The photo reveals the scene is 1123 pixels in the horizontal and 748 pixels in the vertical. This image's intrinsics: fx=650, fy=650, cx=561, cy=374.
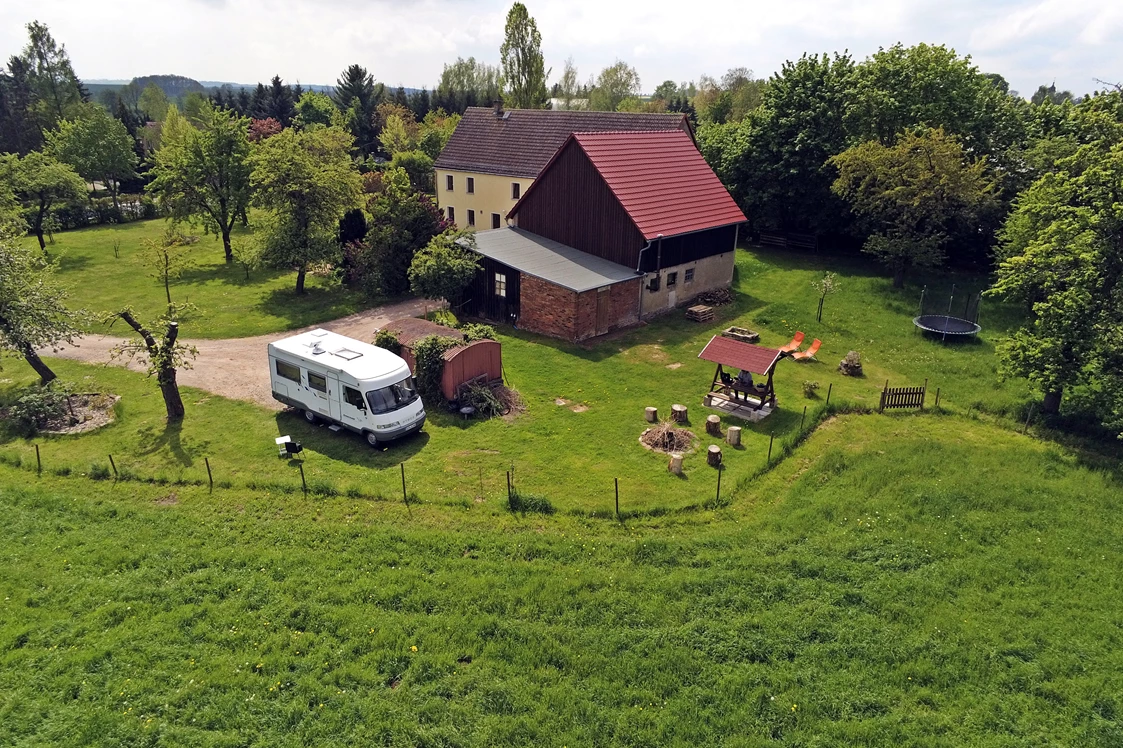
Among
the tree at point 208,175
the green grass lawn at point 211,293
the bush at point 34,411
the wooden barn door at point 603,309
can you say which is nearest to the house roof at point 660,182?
the wooden barn door at point 603,309

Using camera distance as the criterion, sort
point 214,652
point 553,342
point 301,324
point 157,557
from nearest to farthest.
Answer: point 214,652 < point 157,557 < point 553,342 < point 301,324

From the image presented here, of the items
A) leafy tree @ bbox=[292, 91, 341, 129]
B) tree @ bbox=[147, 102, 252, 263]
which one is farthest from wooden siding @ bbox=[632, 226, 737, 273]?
leafy tree @ bbox=[292, 91, 341, 129]

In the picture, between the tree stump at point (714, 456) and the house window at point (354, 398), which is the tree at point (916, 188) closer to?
the tree stump at point (714, 456)

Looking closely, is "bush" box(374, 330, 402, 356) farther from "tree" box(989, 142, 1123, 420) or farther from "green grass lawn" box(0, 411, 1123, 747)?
"tree" box(989, 142, 1123, 420)

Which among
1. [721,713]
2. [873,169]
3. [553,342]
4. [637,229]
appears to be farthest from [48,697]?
[873,169]

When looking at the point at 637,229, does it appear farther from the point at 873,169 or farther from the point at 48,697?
the point at 48,697

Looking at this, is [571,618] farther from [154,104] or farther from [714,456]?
[154,104]
